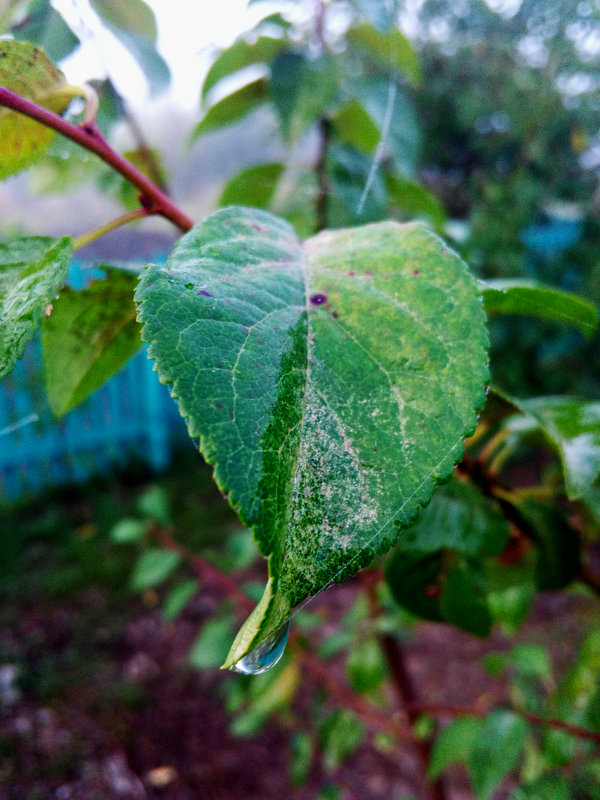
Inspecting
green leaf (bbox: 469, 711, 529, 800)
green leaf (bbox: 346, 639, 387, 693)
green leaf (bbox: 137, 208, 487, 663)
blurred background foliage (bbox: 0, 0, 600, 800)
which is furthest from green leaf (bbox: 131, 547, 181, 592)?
green leaf (bbox: 137, 208, 487, 663)

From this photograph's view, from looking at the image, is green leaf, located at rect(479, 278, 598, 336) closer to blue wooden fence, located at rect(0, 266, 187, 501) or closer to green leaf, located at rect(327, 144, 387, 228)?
green leaf, located at rect(327, 144, 387, 228)

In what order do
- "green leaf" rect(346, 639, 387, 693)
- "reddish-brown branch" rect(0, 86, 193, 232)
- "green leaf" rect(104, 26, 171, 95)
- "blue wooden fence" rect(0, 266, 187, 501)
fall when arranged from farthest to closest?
"blue wooden fence" rect(0, 266, 187, 501) < "green leaf" rect(346, 639, 387, 693) < "green leaf" rect(104, 26, 171, 95) < "reddish-brown branch" rect(0, 86, 193, 232)

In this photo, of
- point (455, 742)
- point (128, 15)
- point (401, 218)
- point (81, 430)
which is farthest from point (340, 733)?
point (81, 430)

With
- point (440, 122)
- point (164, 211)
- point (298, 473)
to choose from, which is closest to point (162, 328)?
point (298, 473)

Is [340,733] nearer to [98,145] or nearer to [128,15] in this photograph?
[98,145]

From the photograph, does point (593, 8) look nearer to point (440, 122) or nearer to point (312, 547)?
point (312, 547)

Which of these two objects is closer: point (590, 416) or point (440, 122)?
point (590, 416)
